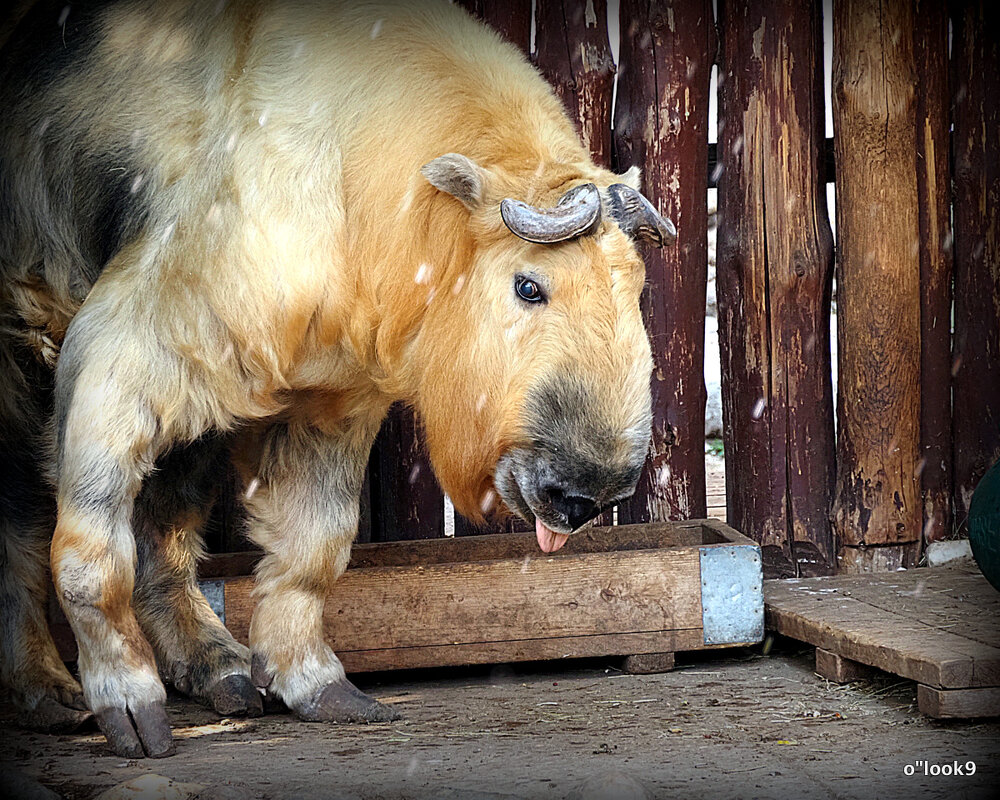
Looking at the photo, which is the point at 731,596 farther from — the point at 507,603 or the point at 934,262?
the point at 934,262

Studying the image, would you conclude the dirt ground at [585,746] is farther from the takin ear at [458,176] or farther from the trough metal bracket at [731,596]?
the takin ear at [458,176]

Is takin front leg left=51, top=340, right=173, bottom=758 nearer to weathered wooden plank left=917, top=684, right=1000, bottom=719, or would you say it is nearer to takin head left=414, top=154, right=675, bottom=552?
takin head left=414, top=154, right=675, bottom=552

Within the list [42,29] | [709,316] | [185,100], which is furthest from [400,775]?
[709,316]

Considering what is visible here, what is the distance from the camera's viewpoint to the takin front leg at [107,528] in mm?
3107

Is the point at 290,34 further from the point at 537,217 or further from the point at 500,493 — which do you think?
the point at 500,493

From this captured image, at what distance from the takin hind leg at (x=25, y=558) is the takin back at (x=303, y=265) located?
3 cm

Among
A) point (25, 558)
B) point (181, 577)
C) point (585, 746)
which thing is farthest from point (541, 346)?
point (25, 558)

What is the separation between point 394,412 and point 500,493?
1.49 meters

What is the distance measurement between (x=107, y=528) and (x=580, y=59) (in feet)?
7.67

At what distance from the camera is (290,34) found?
3275 mm

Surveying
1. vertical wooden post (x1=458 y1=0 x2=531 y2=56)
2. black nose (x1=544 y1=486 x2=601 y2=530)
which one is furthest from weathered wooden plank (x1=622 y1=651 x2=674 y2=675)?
vertical wooden post (x1=458 y1=0 x2=531 y2=56)

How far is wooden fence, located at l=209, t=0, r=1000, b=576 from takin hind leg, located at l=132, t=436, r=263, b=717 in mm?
896

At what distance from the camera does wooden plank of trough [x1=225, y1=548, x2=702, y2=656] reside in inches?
152

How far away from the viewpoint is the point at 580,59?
4434 millimetres
